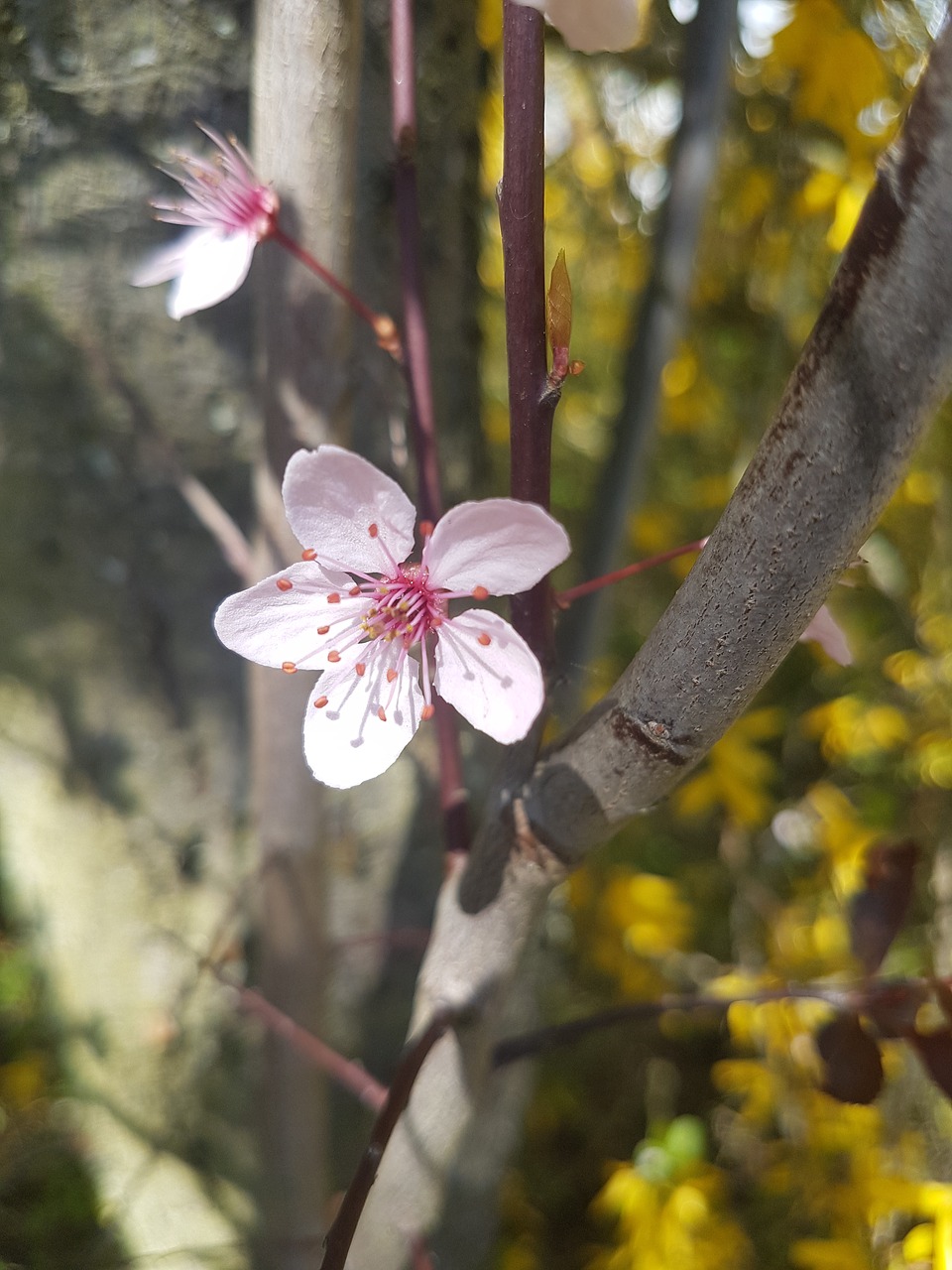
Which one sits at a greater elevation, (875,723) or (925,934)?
(875,723)

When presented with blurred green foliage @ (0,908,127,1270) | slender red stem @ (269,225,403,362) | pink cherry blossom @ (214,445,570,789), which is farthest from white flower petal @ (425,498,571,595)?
blurred green foliage @ (0,908,127,1270)

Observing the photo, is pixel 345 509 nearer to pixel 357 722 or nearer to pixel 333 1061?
pixel 357 722

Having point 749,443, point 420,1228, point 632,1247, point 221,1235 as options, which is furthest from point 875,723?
point 221,1235

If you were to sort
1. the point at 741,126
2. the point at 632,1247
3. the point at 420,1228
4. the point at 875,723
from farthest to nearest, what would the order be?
the point at 875,723 < the point at 741,126 < the point at 632,1247 < the point at 420,1228

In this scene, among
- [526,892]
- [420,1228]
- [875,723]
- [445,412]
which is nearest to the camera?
[526,892]

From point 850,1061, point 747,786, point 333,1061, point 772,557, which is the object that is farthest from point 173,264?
point 747,786

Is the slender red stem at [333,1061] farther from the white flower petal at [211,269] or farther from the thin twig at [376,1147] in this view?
the white flower petal at [211,269]

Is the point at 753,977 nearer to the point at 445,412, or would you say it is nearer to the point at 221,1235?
the point at 221,1235

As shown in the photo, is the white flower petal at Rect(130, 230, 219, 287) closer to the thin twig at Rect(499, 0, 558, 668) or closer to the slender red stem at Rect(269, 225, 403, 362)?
the slender red stem at Rect(269, 225, 403, 362)
